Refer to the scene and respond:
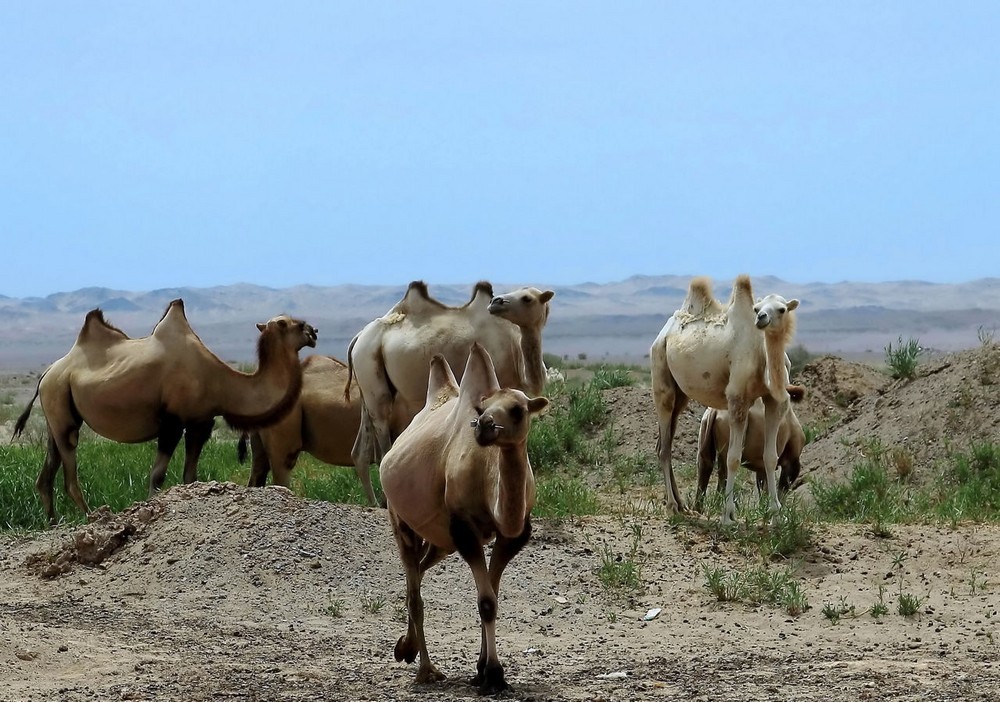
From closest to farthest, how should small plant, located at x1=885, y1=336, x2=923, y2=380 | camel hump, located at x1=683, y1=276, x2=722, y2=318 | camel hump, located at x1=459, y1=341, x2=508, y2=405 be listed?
camel hump, located at x1=459, y1=341, x2=508, y2=405, camel hump, located at x1=683, y1=276, x2=722, y2=318, small plant, located at x1=885, y1=336, x2=923, y2=380

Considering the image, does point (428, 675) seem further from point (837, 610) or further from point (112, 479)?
point (112, 479)

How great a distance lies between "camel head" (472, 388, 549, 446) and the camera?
20.0 ft

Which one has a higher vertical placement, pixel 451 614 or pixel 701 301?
pixel 701 301

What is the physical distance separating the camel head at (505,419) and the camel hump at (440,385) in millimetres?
1501

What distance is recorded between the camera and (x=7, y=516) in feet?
41.5

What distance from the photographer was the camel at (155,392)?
12.9 meters

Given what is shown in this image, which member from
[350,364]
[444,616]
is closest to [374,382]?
[350,364]

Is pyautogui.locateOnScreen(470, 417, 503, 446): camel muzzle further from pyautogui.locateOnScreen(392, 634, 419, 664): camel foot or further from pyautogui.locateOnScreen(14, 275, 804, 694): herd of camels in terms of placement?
pyautogui.locateOnScreen(14, 275, 804, 694): herd of camels

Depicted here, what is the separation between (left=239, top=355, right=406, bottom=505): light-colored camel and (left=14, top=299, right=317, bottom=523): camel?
0.44 meters

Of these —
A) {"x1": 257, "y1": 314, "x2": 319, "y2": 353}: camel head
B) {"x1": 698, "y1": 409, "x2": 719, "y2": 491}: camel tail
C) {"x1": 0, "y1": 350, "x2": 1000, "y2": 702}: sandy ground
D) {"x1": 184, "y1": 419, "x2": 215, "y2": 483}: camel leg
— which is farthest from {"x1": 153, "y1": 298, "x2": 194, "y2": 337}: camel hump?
{"x1": 698, "y1": 409, "x2": 719, "y2": 491}: camel tail

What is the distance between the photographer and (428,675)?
7078 millimetres

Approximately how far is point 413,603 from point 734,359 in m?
5.33

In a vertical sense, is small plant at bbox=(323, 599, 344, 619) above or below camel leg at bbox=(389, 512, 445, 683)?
below

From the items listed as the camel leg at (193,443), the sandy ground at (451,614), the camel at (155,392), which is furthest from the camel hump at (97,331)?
the sandy ground at (451,614)
